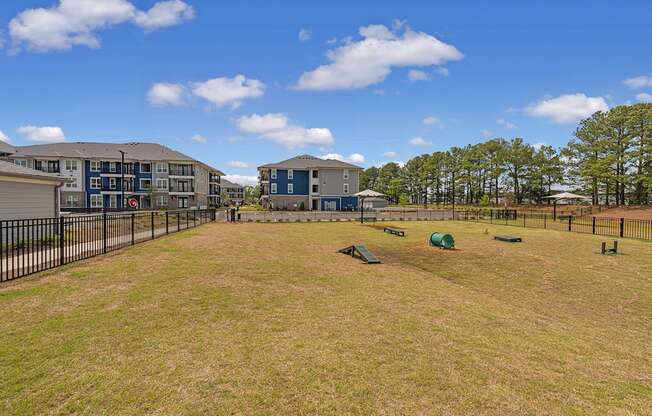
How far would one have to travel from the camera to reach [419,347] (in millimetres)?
4957

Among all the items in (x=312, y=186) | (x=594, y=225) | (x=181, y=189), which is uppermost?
(x=312, y=186)

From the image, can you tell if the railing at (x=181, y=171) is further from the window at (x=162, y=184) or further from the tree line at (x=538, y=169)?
the tree line at (x=538, y=169)

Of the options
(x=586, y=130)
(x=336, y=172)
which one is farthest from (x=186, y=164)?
(x=586, y=130)

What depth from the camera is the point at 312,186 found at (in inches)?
2359

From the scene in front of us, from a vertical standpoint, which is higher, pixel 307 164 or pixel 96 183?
pixel 307 164

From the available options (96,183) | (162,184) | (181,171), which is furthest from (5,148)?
(181,171)

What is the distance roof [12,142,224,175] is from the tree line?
50.8 metres

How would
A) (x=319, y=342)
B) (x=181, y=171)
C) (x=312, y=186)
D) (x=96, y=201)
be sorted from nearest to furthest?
(x=319, y=342) → (x=96, y=201) → (x=181, y=171) → (x=312, y=186)

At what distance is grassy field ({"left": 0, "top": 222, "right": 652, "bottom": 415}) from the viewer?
361 centimetres

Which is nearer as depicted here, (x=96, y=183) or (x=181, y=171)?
(x=96, y=183)

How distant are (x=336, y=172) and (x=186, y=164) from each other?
26.8m

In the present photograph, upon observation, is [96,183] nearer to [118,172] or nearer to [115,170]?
[115,170]

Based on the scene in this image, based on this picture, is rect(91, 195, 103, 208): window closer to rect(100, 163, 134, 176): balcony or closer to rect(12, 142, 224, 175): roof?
rect(100, 163, 134, 176): balcony

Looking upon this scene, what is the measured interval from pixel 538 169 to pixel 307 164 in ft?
154
